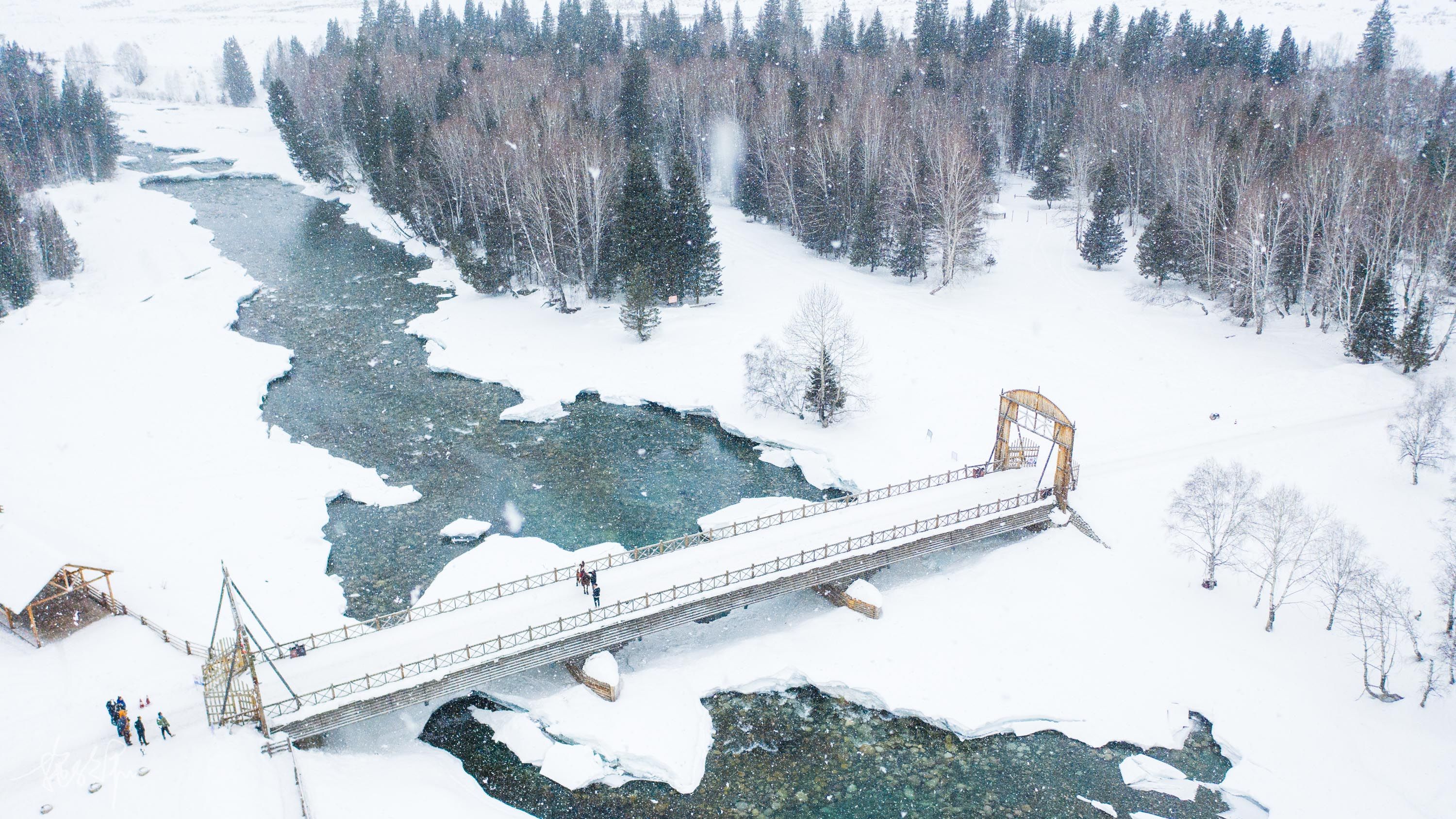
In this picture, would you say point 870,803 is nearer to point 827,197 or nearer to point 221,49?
point 827,197

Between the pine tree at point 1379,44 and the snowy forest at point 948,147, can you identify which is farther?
the pine tree at point 1379,44

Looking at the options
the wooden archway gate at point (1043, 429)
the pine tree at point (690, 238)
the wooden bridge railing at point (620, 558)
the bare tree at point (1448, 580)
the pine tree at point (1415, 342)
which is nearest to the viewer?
the bare tree at point (1448, 580)

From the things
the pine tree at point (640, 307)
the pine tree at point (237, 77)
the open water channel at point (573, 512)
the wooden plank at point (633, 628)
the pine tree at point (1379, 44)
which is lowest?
the open water channel at point (573, 512)

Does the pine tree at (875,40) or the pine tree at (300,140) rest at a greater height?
the pine tree at (875,40)

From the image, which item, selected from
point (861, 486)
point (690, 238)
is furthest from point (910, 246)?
point (861, 486)

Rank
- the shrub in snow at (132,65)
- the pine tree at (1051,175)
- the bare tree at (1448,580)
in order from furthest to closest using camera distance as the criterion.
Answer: the shrub in snow at (132,65) → the pine tree at (1051,175) → the bare tree at (1448,580)

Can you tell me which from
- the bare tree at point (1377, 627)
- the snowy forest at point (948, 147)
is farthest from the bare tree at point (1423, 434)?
the snowy forest at point (948, 147)

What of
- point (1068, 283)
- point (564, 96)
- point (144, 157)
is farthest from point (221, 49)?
point (1068, 283)

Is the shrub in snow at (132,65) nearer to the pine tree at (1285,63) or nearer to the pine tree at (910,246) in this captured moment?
the pine tree at (910,246)
